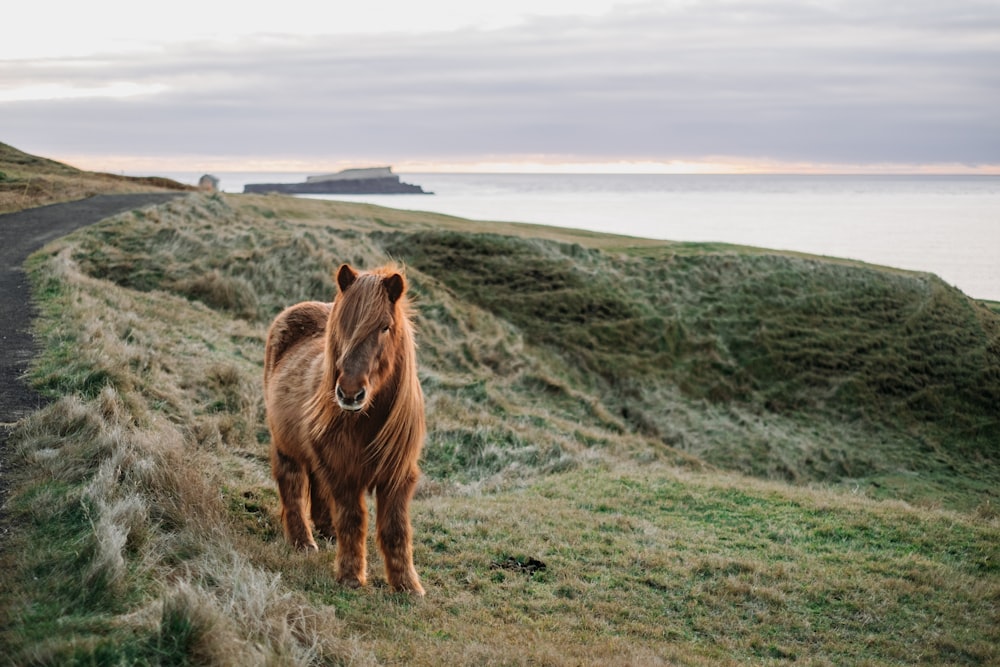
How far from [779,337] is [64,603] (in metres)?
29.0

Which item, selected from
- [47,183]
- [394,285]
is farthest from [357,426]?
[47,183]

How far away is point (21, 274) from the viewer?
16.8 m

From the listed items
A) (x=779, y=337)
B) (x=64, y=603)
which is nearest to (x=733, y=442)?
(x=779, y=337)

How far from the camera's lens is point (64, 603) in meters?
4.43

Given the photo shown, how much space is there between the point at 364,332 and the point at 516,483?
24.4 feet

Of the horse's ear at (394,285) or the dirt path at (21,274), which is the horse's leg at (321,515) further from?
the horse's ear at (394,285)

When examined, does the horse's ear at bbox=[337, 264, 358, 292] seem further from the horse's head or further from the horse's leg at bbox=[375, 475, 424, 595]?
the horse's leg at bbox=[375, 475, 424, 595]

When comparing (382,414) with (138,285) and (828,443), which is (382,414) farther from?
(828,443)

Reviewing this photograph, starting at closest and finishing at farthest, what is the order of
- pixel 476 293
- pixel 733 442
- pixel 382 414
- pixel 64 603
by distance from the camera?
pixel 64 603 < pixel 382 414 < pixel 733 442 < pixel 476 293

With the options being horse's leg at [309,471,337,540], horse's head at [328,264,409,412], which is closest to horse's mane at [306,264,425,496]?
horse's head at [328,264,409,412]

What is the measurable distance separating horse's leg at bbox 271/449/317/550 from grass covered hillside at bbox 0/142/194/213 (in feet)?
85.9

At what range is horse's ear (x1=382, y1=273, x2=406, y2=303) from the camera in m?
5.67

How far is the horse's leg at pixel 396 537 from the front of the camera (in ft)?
Result: 20.4

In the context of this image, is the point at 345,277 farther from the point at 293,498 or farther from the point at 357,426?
the point at 293,498
